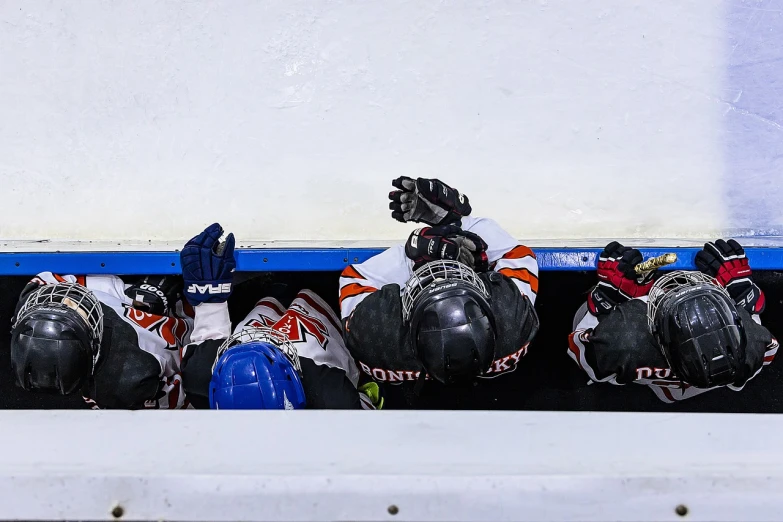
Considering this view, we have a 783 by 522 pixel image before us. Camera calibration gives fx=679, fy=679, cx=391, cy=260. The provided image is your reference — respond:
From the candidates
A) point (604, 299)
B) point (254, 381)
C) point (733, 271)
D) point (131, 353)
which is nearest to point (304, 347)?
point (254, 381)

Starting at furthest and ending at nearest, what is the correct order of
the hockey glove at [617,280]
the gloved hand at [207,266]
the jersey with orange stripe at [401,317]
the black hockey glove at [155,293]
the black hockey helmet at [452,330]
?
the black hockey glove at [155,293]
the hockey glove at [617,280]
the gloved hand at [207,266]
the jersey with orange stripe at [401,317]
the black hockey helmet at [452,330]

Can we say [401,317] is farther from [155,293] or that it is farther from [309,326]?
[155,293]

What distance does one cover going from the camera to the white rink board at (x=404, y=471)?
1.11 m

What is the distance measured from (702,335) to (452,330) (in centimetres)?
74

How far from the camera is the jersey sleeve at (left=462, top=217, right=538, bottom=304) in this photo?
2.40 m

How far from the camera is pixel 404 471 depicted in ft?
3.72

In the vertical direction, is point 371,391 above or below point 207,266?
below

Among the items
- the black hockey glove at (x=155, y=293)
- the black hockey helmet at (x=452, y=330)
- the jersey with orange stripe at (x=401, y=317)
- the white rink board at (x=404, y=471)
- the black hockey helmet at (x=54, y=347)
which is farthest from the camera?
the black hockey glove at (x=155, y=293)

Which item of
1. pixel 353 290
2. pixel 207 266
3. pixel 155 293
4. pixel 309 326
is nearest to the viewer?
pixel 207 266

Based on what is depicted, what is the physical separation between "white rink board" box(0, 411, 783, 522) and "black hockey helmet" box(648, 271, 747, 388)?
776 millimetres

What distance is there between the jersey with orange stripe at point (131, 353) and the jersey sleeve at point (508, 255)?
1236 millimetres

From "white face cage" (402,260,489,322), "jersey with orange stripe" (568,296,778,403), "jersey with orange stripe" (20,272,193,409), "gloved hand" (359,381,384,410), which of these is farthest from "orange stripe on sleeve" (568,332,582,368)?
"jersey with orange stripe" (20,272,193,409)

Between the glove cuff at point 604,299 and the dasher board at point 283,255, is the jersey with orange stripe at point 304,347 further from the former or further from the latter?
the glove cuff at point 604,299

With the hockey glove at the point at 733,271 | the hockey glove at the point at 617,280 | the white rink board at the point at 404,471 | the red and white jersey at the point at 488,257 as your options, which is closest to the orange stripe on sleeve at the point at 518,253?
the red and white jersey at the point at 488,257
